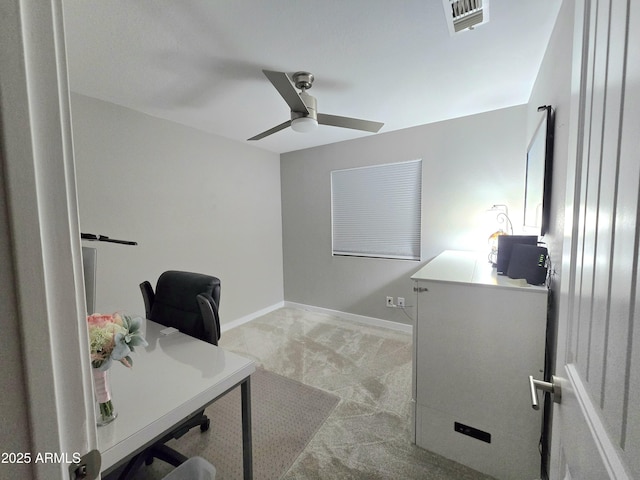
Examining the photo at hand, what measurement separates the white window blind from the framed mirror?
1.27m

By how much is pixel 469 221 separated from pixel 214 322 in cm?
259

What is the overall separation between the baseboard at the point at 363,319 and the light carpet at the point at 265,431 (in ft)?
4.71

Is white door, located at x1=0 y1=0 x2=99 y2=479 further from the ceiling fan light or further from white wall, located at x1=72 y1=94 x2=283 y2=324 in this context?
white wall, located at x1=72 y1=94 x2=283 y2=324

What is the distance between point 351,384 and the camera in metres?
2.18

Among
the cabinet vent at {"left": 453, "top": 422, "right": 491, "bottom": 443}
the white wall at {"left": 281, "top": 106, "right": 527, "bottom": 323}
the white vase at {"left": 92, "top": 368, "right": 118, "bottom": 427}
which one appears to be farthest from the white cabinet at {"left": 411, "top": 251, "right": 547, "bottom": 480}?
the white vase at {"left": 92, "top": 368, "right": 118, "bottom": 427}

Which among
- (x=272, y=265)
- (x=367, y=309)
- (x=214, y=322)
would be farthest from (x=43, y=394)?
(x=272, y=265)

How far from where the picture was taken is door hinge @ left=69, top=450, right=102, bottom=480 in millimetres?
382

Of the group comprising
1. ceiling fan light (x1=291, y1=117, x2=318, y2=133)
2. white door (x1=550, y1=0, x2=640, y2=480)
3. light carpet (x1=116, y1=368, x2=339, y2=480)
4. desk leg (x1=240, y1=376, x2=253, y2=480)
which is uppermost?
ceiling fan light (x1=291, y1=117, x2=318, y2=133)

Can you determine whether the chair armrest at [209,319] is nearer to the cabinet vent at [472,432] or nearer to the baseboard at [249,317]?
the cabinet vent at [472,432]

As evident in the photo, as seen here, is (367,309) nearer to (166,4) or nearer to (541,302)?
(541,302)

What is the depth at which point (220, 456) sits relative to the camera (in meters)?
1.53

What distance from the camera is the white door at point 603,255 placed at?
0.38m

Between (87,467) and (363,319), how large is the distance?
10.7 feet

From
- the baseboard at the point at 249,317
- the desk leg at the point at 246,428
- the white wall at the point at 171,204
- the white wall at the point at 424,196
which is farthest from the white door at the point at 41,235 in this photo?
the white wall at the point at 424,196
